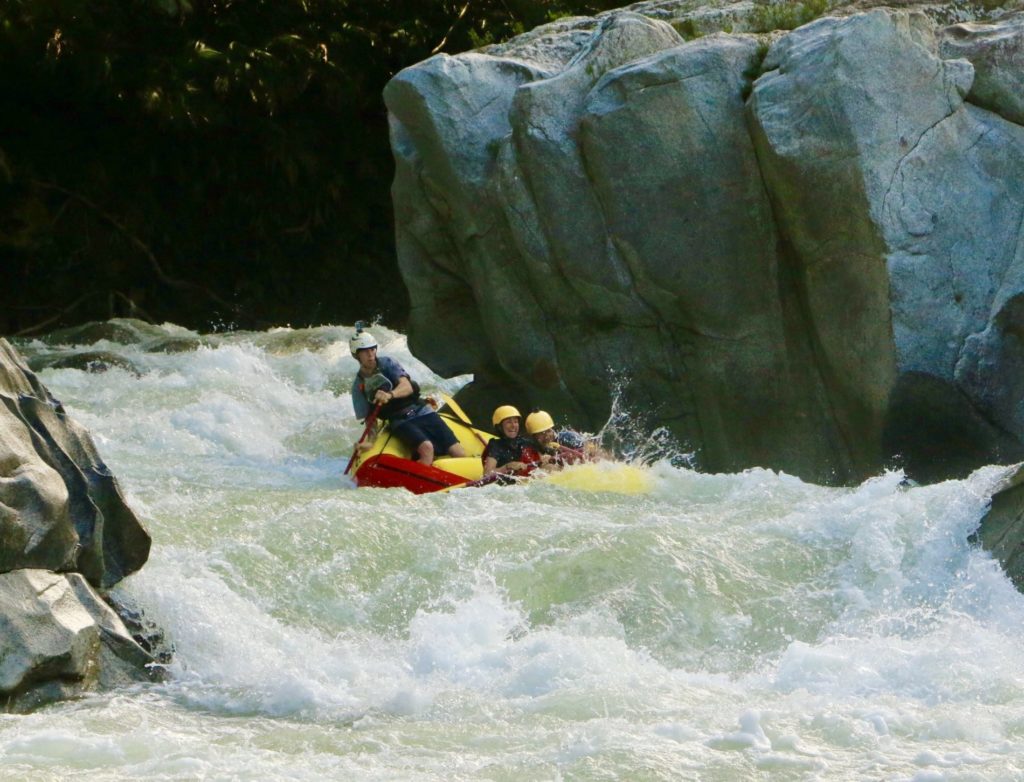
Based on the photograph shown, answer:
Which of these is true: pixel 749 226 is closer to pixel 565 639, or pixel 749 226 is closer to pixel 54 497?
pixel 565 639

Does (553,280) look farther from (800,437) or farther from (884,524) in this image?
(884,524)

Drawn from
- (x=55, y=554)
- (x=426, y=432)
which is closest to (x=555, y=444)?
(x=426, y=432)

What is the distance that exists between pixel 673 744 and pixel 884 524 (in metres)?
2.43

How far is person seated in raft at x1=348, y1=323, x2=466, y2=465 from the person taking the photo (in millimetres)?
10312

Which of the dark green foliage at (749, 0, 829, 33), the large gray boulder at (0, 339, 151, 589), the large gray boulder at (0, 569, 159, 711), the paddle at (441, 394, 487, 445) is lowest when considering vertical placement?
the paddle at (441, 394, 487, 445)

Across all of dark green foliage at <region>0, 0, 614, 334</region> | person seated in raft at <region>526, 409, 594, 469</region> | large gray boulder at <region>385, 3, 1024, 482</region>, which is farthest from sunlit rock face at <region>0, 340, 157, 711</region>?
dark green foliage at <region>0, 0, 614, 334</region>

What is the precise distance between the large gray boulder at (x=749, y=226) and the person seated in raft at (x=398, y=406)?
69cm

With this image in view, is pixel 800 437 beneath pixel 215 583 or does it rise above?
beneath

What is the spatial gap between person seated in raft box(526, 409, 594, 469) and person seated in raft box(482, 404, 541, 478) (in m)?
0.06

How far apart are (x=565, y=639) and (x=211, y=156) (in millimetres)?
12958

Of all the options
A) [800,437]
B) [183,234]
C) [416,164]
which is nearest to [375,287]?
[183,234]

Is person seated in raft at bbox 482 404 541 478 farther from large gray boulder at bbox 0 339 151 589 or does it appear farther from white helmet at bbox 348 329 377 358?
large gray boulder at bbox 0 339 151 589

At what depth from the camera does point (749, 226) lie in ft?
31.3

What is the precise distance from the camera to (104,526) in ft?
21.2
